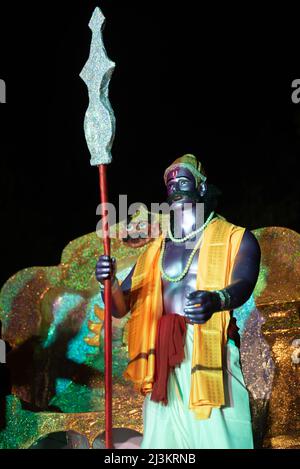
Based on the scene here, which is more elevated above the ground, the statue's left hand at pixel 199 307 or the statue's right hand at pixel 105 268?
the statue's right hand at pixel 105 268

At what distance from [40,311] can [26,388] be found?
0.56 m

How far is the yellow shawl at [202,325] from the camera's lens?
3219mm

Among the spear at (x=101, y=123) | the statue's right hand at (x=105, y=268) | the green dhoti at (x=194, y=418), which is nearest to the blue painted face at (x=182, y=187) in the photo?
the spear at (x=101, y=123)

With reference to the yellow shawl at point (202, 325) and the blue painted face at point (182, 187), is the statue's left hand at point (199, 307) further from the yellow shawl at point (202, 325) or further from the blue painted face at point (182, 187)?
the blue painted face at point (182, 187)

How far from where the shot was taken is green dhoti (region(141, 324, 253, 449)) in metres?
3.18

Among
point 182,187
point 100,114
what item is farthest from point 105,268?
point 100,114

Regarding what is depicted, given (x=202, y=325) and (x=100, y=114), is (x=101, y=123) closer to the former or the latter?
(x=100, y=114)

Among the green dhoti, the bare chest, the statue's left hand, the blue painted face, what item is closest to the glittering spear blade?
the blue painted face

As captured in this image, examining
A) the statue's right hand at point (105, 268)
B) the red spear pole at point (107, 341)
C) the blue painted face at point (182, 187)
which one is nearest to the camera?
the red spear pole at point (107, 341)

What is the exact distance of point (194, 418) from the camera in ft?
10.6

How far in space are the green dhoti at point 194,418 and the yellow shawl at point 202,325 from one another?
6 cm

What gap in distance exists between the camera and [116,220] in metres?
5.17

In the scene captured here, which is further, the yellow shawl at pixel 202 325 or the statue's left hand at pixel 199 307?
the yellow shawl at pixel 202 325

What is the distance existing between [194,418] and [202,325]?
1.49 ft
